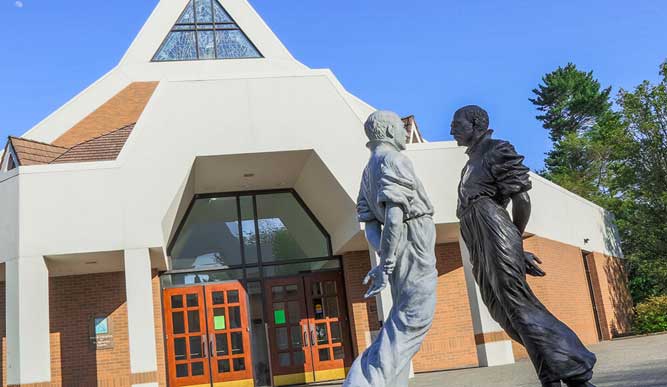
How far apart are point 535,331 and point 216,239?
12780 millimetres

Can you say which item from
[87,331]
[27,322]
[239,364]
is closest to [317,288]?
[239,364]

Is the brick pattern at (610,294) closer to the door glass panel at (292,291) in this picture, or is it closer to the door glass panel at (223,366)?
the door glass panel at (292,291)

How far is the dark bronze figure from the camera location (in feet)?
12.8

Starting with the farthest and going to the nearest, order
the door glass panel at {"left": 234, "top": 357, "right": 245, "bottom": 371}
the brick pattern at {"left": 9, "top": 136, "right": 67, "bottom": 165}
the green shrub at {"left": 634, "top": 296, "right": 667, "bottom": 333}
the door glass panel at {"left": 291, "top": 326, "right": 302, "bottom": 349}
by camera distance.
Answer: the green shrub at {"left": 634, "top": 296, "right": 667, "bottom": 333} → the door glass panel at {"left": 291, "top": 326, "right": 302, "bottom": 349} → the door glass panel at {"left": 234, "top": 357, "right": 245, "bottom": 371} → the brick pattern at {"left": 9, "top": 136, "right": 67, "bottom": 165}

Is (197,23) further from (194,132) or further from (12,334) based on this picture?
(12,334)

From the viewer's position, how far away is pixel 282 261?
16.1 metres

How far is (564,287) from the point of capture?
18500 mm

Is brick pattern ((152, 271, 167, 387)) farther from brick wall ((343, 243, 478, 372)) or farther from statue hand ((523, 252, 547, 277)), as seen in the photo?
statue hand ((523, 252, 547, 277))

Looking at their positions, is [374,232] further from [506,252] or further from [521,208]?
[521,208]

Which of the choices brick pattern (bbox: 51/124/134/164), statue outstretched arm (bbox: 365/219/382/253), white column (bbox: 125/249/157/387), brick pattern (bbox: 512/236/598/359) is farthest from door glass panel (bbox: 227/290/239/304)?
statue outstretched arm (bbox: 365/219/382/253)

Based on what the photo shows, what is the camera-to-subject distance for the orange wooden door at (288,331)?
50.7 feet

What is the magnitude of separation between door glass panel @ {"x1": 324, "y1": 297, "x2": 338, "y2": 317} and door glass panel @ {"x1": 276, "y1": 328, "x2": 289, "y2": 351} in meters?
1.15

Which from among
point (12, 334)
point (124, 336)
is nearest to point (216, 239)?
point (124, 336)

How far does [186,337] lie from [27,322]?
157 inches
